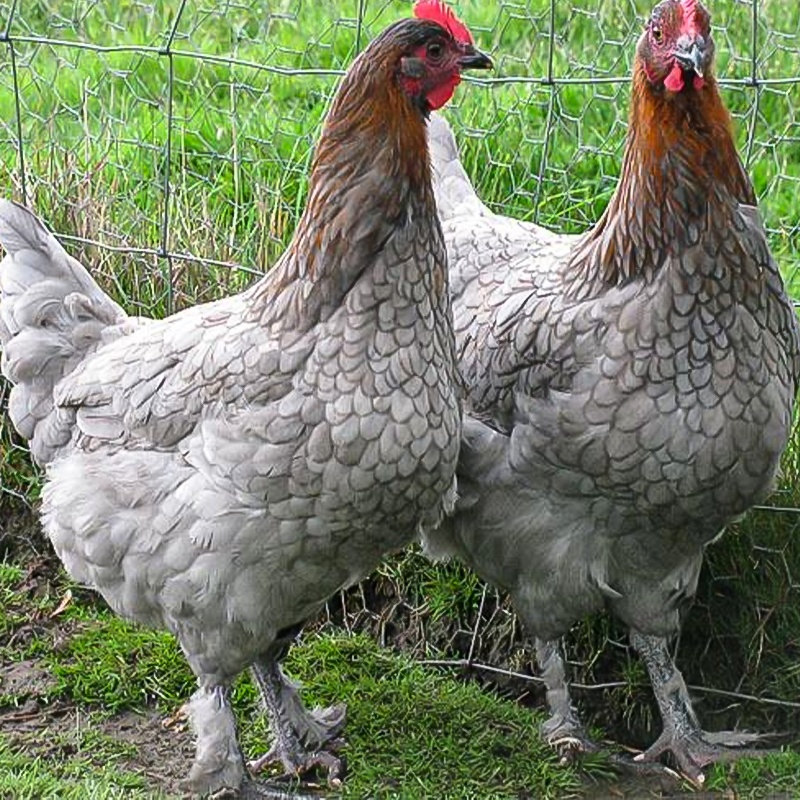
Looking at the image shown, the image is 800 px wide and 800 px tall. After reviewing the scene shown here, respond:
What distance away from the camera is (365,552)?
139 inches

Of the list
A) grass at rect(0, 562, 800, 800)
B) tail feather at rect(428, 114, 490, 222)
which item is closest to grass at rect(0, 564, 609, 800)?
grass at rect(0, 562, 800, 800)

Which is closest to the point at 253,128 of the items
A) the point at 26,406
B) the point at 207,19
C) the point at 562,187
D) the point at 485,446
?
the point at 207,19

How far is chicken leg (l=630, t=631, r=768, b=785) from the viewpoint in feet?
12.9

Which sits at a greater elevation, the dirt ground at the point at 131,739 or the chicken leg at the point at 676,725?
the chicken leg at the point at 676,725

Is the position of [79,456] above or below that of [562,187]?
below

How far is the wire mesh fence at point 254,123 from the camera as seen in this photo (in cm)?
486

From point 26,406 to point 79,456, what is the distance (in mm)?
282

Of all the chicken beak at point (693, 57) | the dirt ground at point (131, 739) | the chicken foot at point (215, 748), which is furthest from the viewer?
the dirt ground at point (131, 739)

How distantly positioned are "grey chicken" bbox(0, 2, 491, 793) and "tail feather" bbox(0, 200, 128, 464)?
14 cm

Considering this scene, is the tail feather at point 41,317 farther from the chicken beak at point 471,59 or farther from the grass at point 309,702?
the chicken beak at point 471,59

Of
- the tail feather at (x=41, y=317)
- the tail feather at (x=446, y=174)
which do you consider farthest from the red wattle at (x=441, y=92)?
the tail feather at (x=41, y=317)

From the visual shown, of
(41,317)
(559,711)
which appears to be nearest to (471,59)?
(41,317)

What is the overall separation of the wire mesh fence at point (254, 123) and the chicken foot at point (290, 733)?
0.57 m

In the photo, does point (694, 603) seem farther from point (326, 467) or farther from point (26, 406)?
point (26, 406)
